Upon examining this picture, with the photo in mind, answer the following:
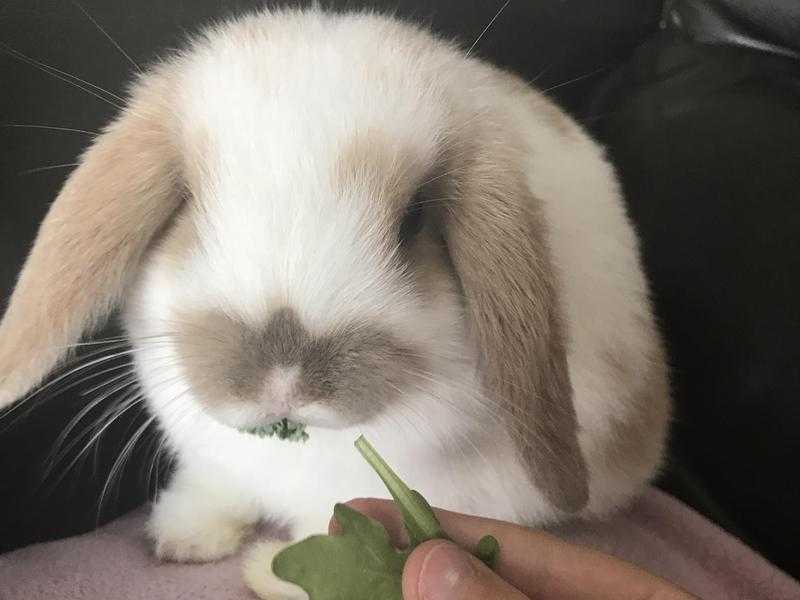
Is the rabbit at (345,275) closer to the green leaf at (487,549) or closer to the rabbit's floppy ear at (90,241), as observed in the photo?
the rabbit's floppy ear at (90,241)

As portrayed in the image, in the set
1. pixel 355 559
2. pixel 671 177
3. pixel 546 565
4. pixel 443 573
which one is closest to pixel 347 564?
pixel 355 559

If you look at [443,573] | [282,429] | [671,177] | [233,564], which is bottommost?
[233,564]

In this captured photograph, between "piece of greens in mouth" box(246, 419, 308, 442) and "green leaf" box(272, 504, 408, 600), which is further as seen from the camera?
"piece of greens in mouth" box(246, 419, 308, 442)

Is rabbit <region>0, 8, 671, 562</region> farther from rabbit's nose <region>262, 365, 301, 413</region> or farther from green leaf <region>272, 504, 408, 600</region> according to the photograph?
green leaf <region>272, 504, 408, 600</region>

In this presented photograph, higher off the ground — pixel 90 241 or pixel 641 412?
pixel 641 412

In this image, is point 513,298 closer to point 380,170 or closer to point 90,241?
point 380,170

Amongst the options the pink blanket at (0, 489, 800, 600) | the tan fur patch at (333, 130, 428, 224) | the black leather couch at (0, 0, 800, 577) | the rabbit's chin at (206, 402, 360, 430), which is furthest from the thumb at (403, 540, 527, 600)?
the black leather couch at (0, 0, 800, 577)

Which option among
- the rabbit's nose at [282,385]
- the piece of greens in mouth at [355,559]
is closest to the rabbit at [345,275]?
the rabbit's nose at [282,385]

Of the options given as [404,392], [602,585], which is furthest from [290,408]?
[602,585]
